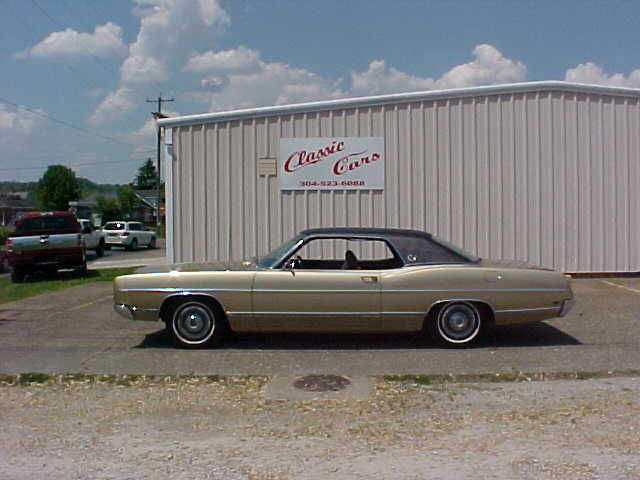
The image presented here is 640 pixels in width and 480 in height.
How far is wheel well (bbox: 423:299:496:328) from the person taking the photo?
754 centimetres

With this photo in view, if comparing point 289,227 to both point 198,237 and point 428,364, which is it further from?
point 428,364

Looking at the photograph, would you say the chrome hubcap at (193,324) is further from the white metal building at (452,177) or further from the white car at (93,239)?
the white car at (93,239)

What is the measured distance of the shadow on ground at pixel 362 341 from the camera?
308 inches

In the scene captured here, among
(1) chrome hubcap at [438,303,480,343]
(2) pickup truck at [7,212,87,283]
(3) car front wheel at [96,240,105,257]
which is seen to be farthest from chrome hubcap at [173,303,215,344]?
(3) car front wheel at [96,240,105,257]

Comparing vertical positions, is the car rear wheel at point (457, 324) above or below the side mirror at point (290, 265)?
below

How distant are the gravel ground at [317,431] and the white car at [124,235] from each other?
2897cm

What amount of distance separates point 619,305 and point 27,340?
853cm

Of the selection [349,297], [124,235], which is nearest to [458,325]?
[349,297]

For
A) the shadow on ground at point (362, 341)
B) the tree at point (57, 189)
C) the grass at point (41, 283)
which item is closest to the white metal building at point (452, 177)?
the grass at point (41, 283)

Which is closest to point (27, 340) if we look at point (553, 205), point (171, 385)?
point (171, 385)

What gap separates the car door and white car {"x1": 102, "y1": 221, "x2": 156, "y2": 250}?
27894 millimetres

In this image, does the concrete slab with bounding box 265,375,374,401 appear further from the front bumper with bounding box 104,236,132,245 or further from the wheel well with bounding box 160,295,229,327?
the front bumper with bounding box 104,236,132,245

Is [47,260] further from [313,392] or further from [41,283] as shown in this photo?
[313,392]

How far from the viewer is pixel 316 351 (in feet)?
24.9
